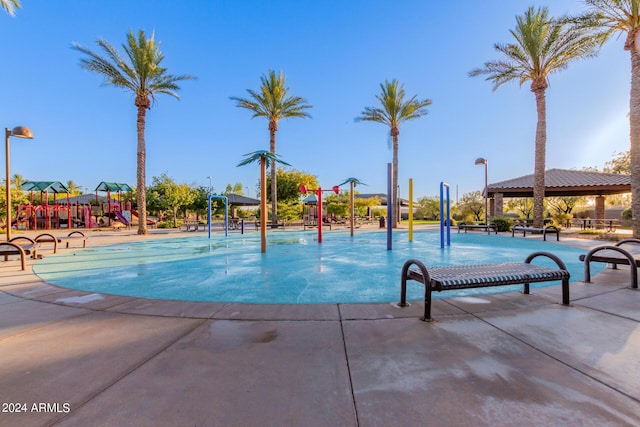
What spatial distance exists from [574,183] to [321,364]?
89.6 feet

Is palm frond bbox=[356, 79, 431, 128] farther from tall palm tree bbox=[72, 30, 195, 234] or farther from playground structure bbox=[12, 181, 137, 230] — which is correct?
playground structure bbox=[12, 181, 137, 230]

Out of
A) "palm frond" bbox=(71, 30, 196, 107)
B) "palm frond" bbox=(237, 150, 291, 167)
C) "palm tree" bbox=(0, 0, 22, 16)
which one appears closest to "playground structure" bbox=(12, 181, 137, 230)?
"palm frond" bbox=(71, 30, 196, 107)

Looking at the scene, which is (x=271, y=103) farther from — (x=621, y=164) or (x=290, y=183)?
(x=621, y=164)

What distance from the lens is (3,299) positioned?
465 centimetres

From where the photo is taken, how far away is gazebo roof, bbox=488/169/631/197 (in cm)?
2106

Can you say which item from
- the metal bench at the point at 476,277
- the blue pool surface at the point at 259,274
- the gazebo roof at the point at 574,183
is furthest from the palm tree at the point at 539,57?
the metal bench at the point at 476,277

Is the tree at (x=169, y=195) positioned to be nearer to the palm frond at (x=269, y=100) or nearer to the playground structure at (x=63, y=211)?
the playground structure at (x=63, y=211)

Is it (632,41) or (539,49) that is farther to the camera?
(539,49)

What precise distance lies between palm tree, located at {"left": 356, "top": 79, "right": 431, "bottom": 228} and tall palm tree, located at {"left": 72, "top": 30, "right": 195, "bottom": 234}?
15024 millimetres

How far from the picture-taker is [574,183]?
71.4 ft

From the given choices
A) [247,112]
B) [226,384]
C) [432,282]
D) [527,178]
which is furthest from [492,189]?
[226,384]

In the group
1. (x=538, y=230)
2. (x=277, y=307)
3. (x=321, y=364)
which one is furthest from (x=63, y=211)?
(x=538, y=230)

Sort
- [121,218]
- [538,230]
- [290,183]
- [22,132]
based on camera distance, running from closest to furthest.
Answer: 1. [22,132]
2. [538,230]
3. [121,218]
4. [290,183]

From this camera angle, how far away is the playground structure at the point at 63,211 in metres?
25.0
